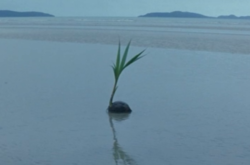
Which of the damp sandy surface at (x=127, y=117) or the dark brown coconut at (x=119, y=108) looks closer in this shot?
the damp sandy surface at (x=127, y=117)

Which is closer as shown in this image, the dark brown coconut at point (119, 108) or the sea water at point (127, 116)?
the sea water at point (127, 116)

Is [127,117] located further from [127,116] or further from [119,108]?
[119,108]

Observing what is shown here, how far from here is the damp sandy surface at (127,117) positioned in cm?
724

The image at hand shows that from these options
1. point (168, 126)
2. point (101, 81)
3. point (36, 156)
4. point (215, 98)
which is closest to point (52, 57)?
point (101, 81)

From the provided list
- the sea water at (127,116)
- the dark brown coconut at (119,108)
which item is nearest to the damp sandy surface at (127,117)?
the sea water at (127,116)

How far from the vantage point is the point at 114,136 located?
8180 mm

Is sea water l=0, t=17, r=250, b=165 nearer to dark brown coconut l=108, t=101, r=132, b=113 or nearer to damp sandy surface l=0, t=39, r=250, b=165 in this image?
damp sandy surface l=0, t=39, r=250, b=165

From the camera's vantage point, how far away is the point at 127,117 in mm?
9383

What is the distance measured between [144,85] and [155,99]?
163cm

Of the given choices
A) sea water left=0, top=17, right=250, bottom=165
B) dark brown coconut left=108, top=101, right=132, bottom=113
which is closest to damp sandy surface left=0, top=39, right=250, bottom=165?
sea water left=0, top=17, right=250, bottom=165

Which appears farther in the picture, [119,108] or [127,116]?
[119,108]

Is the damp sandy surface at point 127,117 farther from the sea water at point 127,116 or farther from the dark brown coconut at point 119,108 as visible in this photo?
the dark brown coconut at point 119,108

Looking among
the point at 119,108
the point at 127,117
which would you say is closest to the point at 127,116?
the point at 127,117

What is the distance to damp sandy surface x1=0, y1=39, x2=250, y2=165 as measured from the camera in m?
7.24
